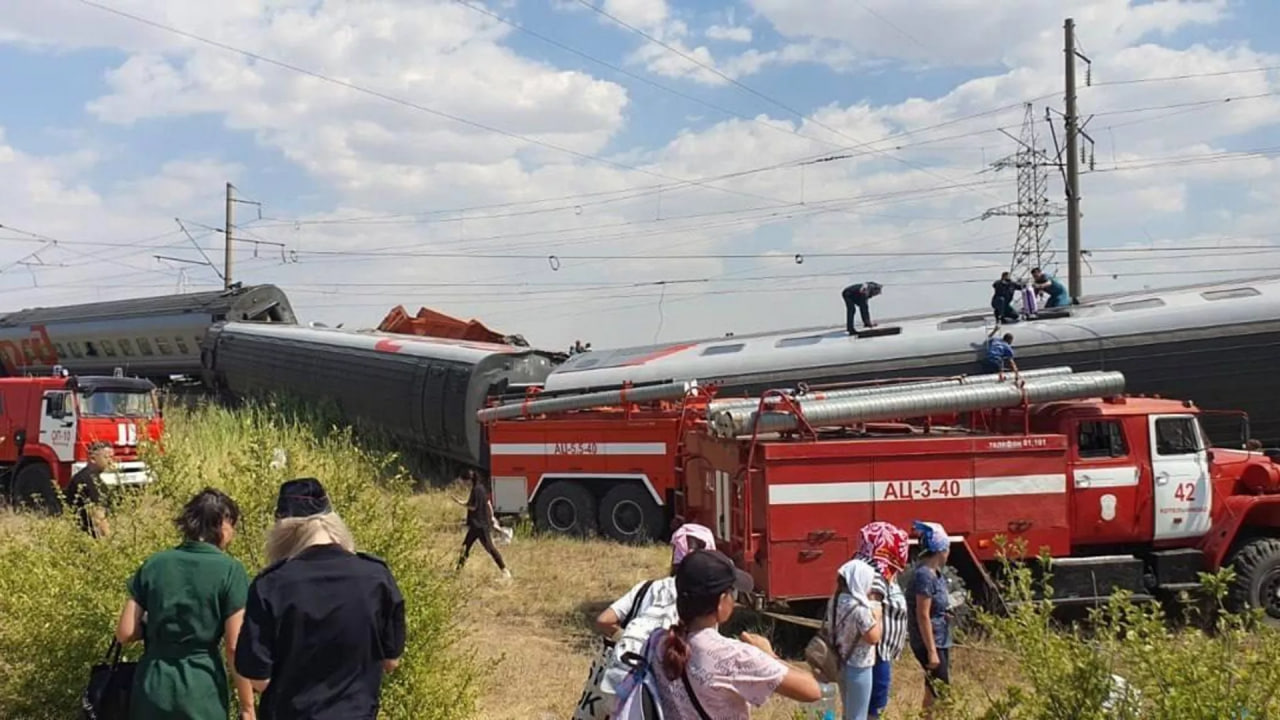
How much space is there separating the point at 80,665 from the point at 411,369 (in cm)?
1387

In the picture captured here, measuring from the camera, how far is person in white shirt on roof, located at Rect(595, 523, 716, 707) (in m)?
3.75

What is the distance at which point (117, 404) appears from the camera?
53.9 ft

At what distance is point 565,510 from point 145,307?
16287 millimetres

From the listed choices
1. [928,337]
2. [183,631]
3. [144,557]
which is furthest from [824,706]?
[928,337]

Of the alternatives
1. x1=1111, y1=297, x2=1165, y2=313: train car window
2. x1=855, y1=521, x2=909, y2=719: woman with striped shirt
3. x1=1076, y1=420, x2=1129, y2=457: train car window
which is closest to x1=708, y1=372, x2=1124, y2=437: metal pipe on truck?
x1=1076, y1=420, x2=1129, y2=457: train car window

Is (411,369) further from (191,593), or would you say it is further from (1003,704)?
(1003,704)

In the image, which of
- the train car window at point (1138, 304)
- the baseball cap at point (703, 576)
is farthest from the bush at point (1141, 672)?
the train car window at point (1138, 304)

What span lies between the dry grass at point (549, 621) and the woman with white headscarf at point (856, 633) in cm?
41

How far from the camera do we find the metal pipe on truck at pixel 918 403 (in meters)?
8.91

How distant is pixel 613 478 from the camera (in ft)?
47.5

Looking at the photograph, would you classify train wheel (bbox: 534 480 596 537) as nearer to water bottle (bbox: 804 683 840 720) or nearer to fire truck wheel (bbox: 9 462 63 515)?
water bottle (bbox: 804 683 840 720)

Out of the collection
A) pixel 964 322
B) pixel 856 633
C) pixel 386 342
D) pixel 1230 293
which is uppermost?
pixel 1230 293

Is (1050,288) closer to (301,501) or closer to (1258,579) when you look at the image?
(1258,579)

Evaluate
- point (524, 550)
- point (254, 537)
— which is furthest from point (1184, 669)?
point (524, 550)
